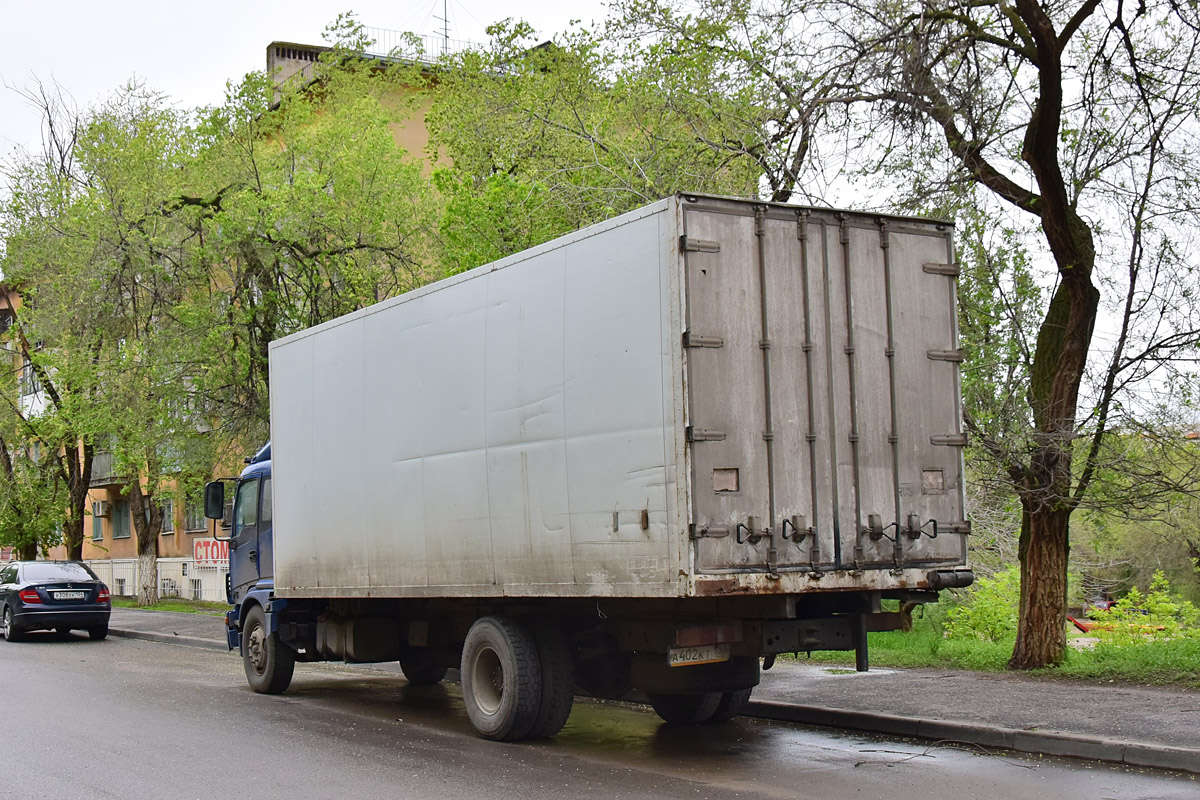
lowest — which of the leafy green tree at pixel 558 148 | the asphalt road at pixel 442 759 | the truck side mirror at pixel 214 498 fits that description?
the asphalt road at pixel 442 759

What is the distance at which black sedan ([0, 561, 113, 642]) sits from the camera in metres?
22.7

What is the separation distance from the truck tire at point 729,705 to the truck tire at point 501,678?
2009 mm

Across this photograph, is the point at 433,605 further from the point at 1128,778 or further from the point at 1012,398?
the point at 1012,398

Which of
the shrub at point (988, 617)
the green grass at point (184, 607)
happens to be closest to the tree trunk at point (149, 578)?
the green grass at point (184, 607)

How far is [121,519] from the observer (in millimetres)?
47562

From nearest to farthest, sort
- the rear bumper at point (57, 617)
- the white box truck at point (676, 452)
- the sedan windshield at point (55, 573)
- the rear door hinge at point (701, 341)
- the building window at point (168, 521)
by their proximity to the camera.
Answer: the rear door hinge at point (701, 341), the white box truck at point (676, 452), the rear bumper at point (57, 617), the sedan windshield at point (55, 573), the building window at point (168, 521)

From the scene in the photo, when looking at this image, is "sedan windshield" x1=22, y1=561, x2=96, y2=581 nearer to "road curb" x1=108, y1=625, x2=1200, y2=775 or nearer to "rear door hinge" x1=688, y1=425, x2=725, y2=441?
"road curb" x1=108, y1=625, x2=1200, y2=775

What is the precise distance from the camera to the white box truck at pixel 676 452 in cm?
794

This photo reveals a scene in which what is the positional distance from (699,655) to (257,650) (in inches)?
265

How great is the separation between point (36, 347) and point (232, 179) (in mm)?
13899

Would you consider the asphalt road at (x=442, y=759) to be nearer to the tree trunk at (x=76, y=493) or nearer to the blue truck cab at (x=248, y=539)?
the blue truck cab at (x=248, y=539)

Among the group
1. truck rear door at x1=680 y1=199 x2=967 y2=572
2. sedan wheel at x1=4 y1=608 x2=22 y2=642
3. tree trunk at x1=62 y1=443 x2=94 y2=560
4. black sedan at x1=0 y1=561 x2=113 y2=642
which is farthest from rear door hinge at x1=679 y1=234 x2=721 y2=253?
tree trunk at x1=62 y1=443 x2=94 y2=560

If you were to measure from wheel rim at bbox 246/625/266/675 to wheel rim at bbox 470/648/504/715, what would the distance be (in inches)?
171

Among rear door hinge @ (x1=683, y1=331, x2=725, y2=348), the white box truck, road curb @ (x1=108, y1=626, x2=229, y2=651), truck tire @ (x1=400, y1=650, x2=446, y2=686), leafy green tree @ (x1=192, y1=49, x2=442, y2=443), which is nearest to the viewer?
rear door hinge @ (x1=683, y1=331, x2=725, y2=348)
